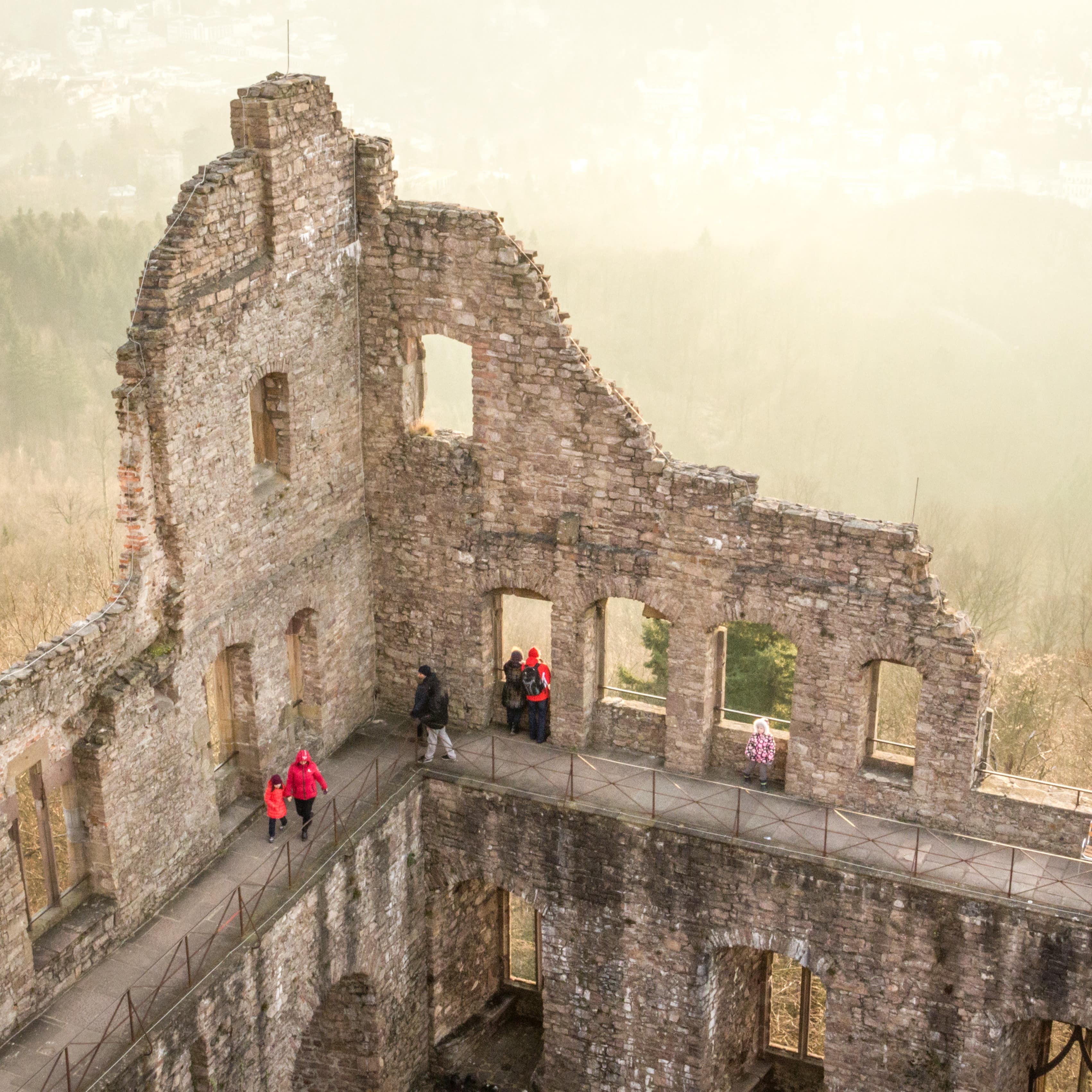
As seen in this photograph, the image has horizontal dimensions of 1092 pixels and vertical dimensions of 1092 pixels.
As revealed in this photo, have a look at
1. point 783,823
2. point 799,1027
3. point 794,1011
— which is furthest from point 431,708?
point 794,1011

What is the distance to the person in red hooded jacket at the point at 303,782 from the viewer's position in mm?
18312

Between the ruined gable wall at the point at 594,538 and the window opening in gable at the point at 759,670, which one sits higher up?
the ruined gable wall at the point at 594,538

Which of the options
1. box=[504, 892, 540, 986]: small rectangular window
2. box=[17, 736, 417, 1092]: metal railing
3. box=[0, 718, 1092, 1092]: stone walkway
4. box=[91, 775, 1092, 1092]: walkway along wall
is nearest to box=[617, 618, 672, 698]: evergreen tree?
box=[504, 892, 540, 986]: small rectangular window

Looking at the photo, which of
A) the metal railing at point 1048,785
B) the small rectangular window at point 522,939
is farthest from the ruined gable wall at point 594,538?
the small rectangular window at point 522,939

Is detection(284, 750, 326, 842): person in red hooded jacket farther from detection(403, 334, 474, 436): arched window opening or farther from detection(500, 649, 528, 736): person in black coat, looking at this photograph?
detection(403, 334, 474, 436): arched window opening

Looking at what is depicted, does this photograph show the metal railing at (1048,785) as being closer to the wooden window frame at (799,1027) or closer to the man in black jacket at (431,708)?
the wooden window frame at (799,1027)

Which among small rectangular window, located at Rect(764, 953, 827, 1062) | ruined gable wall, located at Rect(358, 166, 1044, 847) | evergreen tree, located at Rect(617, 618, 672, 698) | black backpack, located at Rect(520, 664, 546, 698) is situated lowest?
small rectangular window, located at Rect(764, 953, 827, 1062)

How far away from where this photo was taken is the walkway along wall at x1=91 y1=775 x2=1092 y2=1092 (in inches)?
687

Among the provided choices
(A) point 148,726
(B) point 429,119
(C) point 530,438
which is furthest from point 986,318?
(A) point 148,726

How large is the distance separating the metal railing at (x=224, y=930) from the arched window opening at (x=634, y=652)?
3.49m

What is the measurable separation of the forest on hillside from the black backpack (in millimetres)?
16015

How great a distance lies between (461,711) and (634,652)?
756 inches

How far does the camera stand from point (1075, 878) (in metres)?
18.0

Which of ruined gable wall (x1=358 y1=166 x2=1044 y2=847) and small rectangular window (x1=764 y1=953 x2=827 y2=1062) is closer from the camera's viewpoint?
ruined gable wall (x1=358 y1=166 x2=1044 y2=847)
